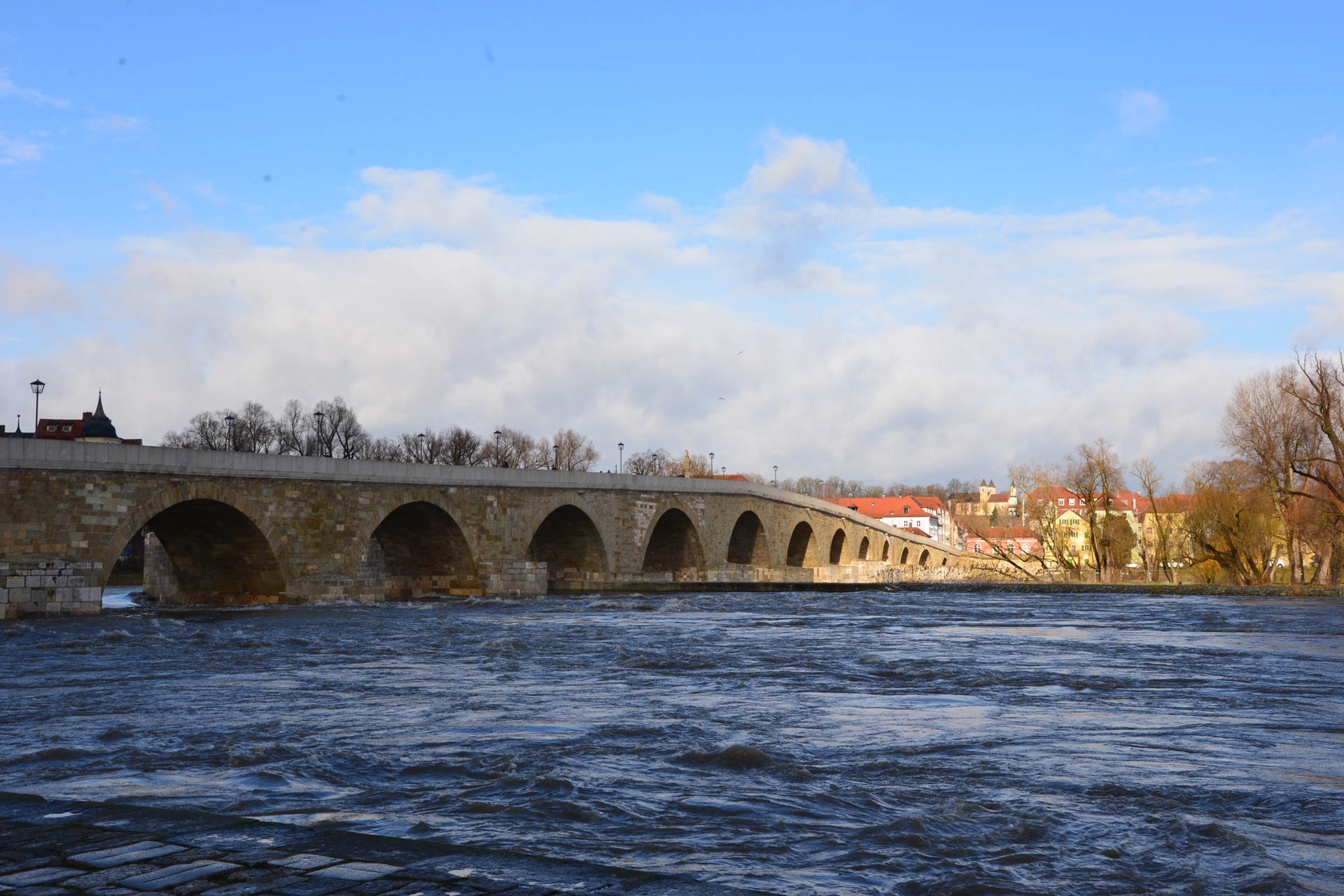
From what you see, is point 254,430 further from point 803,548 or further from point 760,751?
point 760,751

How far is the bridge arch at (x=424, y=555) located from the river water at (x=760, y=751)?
51.6ft

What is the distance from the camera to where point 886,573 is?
7669 cm

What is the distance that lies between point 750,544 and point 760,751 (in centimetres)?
4359

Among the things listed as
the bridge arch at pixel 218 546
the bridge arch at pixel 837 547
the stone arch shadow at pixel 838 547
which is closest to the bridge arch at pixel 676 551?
the bridge arch at pixel 218 546

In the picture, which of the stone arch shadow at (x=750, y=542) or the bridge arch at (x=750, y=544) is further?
the bridge arch at (x=750, y=544)

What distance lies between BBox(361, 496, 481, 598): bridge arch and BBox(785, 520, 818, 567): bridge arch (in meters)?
28.2

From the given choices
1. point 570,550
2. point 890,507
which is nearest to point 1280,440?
point 570,550

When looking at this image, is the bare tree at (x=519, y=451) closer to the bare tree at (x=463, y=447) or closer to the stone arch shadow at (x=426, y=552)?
the bare tree at (x=463, y=447)

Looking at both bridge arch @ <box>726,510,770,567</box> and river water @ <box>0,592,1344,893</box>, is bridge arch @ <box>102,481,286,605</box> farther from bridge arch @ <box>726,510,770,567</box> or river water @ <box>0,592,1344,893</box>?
bridge arch @ <box>726,510,770,567</box>

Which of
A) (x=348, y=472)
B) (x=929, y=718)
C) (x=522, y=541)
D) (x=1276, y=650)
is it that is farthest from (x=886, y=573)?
(x=929, y=718)

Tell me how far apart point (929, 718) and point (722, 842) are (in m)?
4.09

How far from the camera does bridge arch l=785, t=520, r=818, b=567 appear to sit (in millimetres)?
58688

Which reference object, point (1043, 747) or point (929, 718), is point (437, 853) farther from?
point (929, 718)

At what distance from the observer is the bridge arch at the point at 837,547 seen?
65062mm
